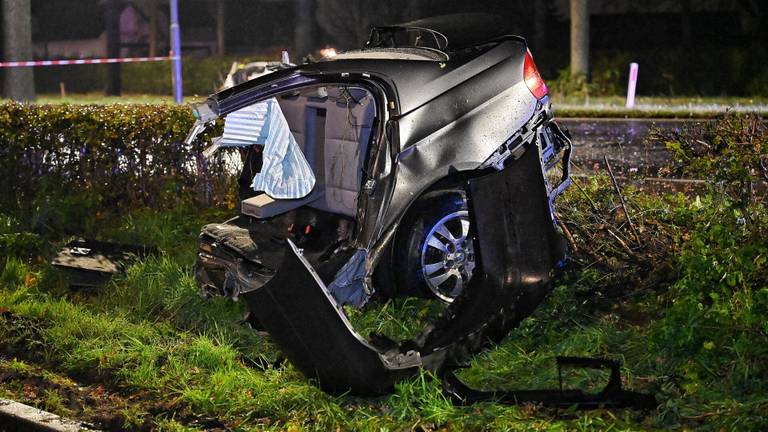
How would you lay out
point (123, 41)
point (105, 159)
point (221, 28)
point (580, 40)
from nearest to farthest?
1. point (105, 159)
2. point (580, 40)
3. point (221, 28)
4. point (123, 41)

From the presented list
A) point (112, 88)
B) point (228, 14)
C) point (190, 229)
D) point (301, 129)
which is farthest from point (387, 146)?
point (228, 14)

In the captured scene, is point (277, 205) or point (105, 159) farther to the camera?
point (105, 159)

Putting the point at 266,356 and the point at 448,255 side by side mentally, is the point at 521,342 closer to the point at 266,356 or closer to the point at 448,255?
the point at 448,255

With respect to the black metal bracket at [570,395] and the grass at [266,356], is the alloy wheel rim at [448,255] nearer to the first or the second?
the grass at [266,356]

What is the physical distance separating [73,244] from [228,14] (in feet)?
159

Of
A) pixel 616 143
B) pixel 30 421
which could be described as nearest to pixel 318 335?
pixel 30 421

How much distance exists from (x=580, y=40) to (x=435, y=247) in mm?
21305

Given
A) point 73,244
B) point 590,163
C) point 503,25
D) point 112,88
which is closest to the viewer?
point 503,25

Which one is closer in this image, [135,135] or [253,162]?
[253,162]

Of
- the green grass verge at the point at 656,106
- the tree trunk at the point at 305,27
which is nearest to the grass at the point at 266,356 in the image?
the green grass verge at the point at 656,106

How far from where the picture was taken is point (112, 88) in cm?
3956

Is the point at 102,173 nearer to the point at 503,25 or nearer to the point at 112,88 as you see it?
the point at 503,25

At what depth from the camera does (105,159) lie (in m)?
9.52

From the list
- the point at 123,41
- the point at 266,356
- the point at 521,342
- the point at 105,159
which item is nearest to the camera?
the point at 521,342
